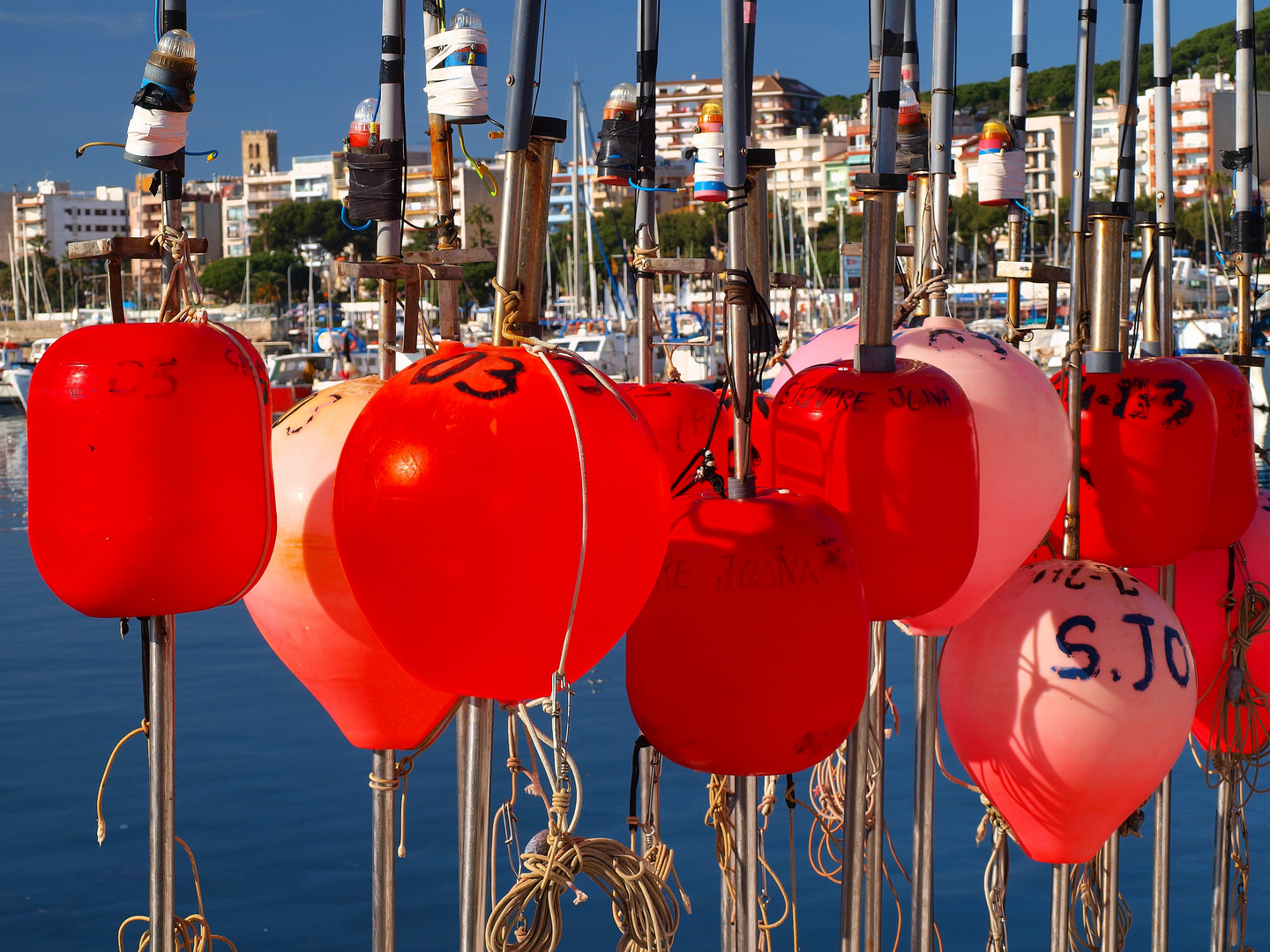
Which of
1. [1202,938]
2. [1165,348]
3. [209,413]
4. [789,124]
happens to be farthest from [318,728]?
[789,124]

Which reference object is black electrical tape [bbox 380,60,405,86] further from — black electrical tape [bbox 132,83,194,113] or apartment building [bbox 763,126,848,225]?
apartment building [bbox 763,126,848,225]

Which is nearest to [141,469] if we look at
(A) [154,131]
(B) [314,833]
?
(A) [154,131]

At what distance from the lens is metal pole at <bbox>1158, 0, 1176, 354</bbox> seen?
3.00m

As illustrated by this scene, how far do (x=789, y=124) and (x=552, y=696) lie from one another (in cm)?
10046

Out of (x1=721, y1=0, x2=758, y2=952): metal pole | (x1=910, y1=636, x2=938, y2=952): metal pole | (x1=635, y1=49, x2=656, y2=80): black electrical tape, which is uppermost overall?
(x1=635, y1=49, x2=656, y2=80): black electrical tape

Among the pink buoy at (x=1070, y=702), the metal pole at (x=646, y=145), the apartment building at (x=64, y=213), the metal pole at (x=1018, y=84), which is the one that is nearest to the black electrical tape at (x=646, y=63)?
the metal pole at (x=646, y=145)

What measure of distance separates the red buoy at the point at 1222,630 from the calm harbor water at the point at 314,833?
7.96 ft

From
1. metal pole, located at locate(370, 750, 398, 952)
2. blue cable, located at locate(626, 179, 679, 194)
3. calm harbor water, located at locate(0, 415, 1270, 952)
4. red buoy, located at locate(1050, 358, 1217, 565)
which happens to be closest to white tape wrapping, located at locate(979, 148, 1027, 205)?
red buoy, located at locate(1050, 358, 1217, 565)

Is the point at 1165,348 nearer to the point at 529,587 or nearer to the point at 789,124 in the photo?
the point at 529,587

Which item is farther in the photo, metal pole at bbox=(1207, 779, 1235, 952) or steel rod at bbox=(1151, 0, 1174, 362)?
metal pole at bbox=(1207, 779, 1235, 952)

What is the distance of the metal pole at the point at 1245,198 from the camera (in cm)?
320

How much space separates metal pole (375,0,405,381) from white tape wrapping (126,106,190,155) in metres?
0.37

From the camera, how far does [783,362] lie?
8.01 ft

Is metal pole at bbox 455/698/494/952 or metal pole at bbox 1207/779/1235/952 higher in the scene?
metal pole at bbox 455/698/494/952
